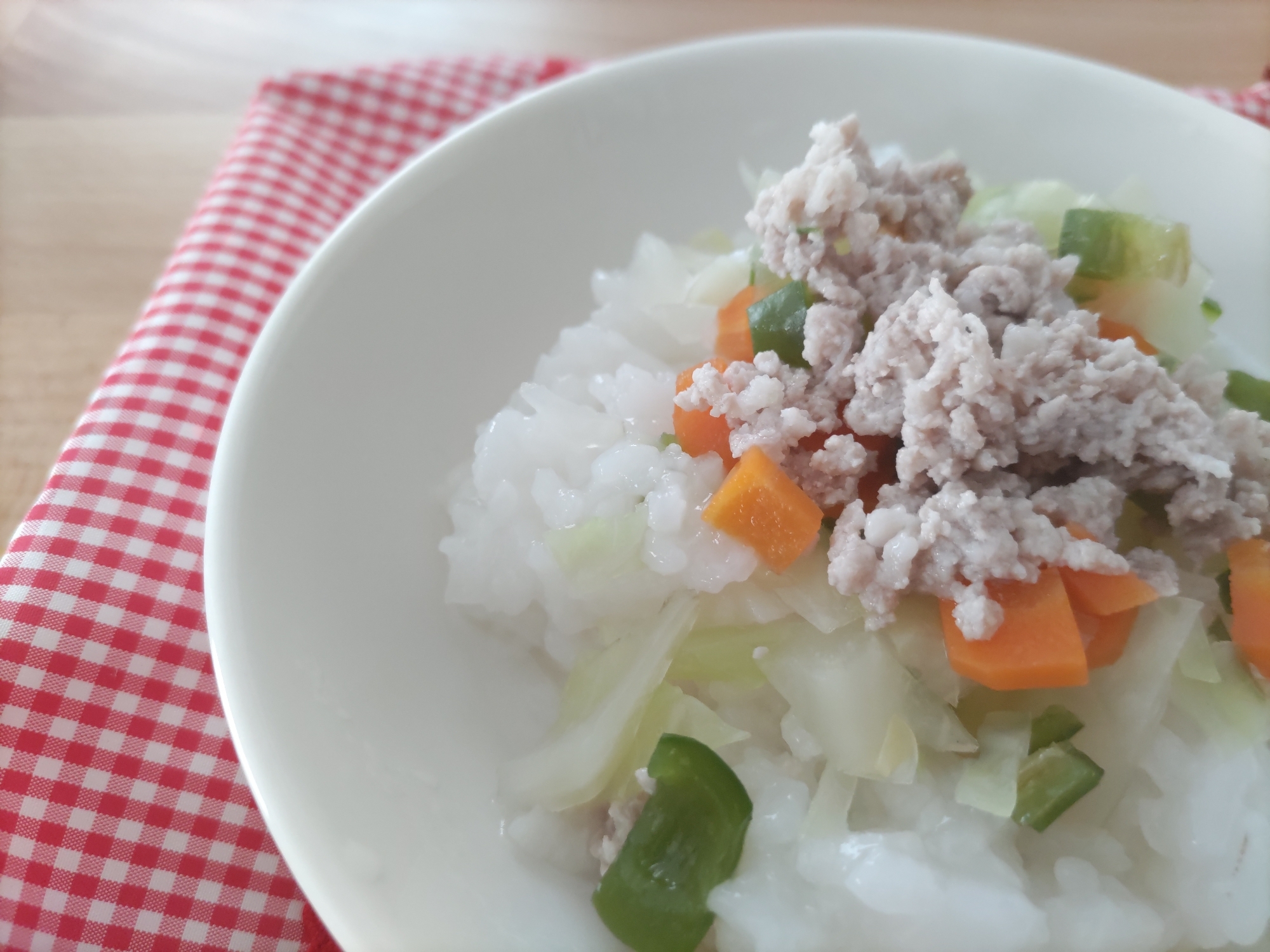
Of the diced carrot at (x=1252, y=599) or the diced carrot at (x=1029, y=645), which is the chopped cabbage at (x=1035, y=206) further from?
the diced carrot at (x=1029, y=645)

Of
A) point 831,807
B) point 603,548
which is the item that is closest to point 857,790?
point 831,807

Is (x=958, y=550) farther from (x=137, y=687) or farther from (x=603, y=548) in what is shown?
(x=137, y=687)

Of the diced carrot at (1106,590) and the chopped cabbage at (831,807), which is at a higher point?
the diced carrot at (1106,590)

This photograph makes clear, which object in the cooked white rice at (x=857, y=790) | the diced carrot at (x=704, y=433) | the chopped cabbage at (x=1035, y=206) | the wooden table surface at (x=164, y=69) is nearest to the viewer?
the cooked white rice at (x=857, y=790)

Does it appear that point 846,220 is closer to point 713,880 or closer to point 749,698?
point 749,698

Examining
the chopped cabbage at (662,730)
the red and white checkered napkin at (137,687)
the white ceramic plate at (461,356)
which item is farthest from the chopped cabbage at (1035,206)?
the red and white checkered napkin at (137,687)

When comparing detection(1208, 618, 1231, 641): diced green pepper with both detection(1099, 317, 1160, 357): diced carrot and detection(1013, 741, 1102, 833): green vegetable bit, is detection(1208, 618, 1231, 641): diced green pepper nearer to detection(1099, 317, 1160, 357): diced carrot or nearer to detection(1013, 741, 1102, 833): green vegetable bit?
detection(1013, 741, 1102, 833): green vegetable bit

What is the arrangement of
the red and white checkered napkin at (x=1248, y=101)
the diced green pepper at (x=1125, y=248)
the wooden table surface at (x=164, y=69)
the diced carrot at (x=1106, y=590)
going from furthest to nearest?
the red and white checkered napkin at (x=1248, y=101) < the wooden table surface at (x=164, y=69) < the diced green pepper at (x=1125, y=248) < the diced carrot at (x=1106, y=590)

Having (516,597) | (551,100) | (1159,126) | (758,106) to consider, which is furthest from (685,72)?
(516,597)
